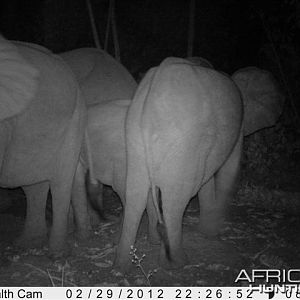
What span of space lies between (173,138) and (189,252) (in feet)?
3.05

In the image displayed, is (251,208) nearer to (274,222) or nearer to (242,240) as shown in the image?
(274,222)

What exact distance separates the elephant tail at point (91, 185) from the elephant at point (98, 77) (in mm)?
399

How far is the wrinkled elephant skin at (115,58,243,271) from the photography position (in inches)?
95.9

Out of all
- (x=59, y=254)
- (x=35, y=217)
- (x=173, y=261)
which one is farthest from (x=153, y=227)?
(x=35, y=217)

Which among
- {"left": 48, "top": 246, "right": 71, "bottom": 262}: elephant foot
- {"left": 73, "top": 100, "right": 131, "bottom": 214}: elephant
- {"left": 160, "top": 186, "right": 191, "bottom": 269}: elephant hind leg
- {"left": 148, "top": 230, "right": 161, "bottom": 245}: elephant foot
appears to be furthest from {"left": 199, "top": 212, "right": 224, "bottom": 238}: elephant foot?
{"left": 48, "top": 246, "right": 71, "bottom": 262}: elephant foot

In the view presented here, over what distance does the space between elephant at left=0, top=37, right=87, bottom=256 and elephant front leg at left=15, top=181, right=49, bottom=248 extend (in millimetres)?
20

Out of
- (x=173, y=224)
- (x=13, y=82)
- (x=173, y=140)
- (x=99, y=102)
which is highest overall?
(x=13, y=82)

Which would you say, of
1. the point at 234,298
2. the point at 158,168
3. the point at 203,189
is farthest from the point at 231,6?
the point at 234,298

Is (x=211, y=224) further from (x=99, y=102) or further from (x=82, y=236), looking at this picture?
(x=99, y=102)

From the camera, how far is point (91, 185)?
3229mm

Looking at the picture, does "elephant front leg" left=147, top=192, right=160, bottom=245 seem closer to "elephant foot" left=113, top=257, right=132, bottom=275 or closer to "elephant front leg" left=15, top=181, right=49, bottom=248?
"elephant foot" left=113, top=257, right=132, bottom=275

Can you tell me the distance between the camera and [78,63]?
3.34 meters

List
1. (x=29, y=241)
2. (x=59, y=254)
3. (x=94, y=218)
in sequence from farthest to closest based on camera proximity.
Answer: (x=94, y=218) → (x=29, y=241) → (x=59, y=254)

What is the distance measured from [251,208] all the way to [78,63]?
78.4 inches
